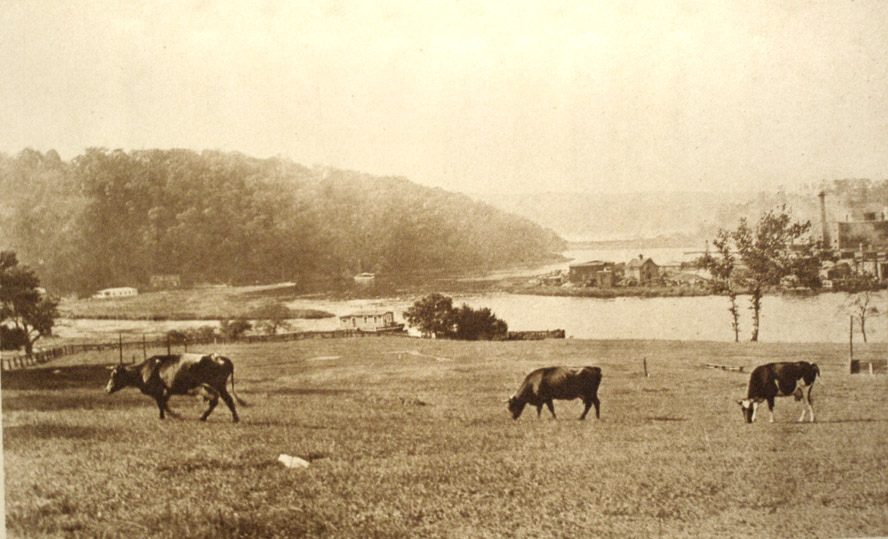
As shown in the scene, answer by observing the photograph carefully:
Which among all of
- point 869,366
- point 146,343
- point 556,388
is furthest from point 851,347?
point 146,343

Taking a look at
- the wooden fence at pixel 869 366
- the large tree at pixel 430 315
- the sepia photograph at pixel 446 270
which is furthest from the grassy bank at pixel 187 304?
the wooden fence at pixel 869 366

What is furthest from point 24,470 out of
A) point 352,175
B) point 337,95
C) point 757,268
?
point 757,268

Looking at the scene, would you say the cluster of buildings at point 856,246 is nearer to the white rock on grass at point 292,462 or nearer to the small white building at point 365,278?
the small white building at point 365,278

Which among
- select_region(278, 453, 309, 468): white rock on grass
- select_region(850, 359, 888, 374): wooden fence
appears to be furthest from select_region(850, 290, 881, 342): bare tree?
select_region(278, 453, 309, 468): white rock on grass

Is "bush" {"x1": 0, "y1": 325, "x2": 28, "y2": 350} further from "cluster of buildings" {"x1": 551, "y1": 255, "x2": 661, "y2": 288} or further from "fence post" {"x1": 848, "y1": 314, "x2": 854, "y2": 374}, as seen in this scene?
"fence post" {"x1": 848, "y1": 314, "x2": 854, "y2": 374}

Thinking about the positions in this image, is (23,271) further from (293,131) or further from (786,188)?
(786,188)

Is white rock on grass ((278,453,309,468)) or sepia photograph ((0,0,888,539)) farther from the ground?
sepia photograph ((0,0,888,539))

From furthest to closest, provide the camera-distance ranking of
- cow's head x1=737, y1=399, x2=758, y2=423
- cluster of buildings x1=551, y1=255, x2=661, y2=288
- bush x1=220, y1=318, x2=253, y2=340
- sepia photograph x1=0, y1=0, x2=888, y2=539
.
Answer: cluster of buildings x1=551, y1=255, x2=661, y2=288
cow's head x1=737, y1=399, x2=758, y2=423
bush x1=220, y1=318, x2=253, y2=340
sepia photograph x1=0, y1=0, x2=888, y2=539
